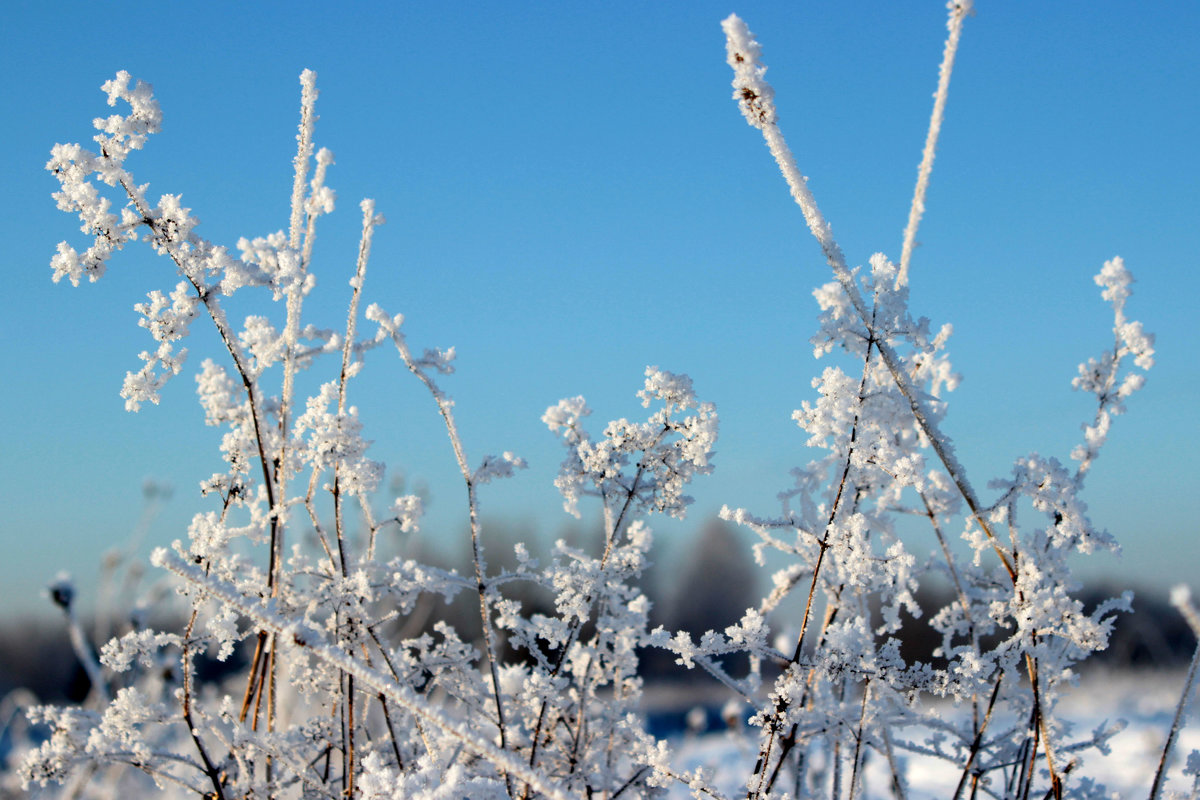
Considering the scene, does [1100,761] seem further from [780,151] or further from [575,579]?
[780,151]

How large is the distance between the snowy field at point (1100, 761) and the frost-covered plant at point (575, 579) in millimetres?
227

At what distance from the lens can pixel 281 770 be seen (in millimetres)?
1633

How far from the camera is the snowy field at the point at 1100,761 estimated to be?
2.04 metres

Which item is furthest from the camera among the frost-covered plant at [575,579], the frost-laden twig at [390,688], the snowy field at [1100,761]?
the snowy field at [1100,761]

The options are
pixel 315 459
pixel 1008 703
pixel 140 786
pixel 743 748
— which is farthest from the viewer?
pixel 140 786

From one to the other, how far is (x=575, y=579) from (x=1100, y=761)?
16.0ft

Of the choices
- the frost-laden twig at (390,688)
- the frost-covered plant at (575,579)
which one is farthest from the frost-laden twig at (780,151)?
the frost-laden twig at (390,688)

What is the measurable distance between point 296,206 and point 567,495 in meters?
0.78

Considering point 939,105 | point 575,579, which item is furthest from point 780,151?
point 575,579

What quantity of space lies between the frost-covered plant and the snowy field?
0.23m

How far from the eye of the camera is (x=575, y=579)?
1.44m

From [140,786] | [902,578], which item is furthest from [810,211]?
[140,786]

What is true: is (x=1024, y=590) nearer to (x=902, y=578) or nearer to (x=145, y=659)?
(x=902, y=578)

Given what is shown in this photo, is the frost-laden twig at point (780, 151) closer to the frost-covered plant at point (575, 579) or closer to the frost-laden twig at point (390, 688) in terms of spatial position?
the frost-covered plant at point (575, 579)
